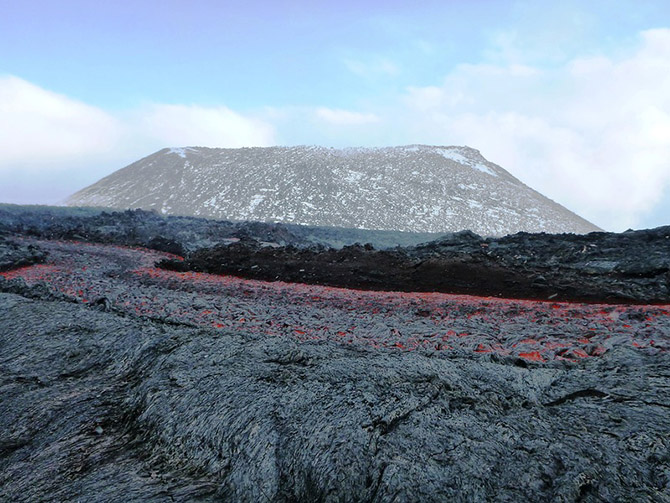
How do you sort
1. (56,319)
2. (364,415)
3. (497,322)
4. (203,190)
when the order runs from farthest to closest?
(203,190)
(497,322)
(56,319)
(364,415)

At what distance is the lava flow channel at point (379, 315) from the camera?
261 inches

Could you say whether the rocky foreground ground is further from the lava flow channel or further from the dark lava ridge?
the dark lava ridge

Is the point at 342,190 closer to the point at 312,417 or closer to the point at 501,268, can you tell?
the point at 501,268

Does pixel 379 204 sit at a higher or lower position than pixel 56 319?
higher

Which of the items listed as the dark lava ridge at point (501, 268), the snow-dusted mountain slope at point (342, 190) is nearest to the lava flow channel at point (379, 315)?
the dark lava ridge at point (501, 268)

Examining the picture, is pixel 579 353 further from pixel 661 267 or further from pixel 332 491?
pixel 661 267

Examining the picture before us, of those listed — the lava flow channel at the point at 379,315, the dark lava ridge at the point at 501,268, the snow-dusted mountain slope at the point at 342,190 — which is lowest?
the lava flow channel at the point at 379,315

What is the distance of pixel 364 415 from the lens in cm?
380

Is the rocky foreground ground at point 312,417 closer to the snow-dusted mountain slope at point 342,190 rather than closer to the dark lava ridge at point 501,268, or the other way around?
the dark lava ridge at point 501,268

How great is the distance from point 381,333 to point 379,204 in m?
45.3

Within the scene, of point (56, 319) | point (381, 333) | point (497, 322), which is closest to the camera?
point (56, 319)

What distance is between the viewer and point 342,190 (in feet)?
182

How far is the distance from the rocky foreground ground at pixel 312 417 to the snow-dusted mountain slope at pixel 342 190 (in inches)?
1660

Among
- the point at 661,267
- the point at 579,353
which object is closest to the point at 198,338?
the point at 579,353
